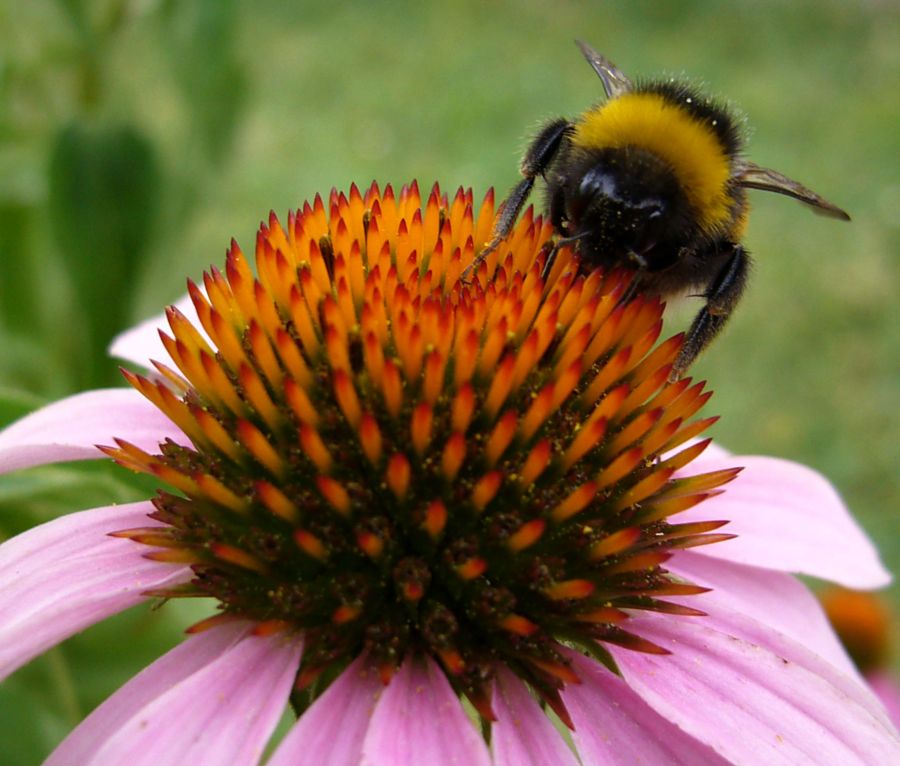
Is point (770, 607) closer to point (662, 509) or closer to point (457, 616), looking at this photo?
point (662, 509)

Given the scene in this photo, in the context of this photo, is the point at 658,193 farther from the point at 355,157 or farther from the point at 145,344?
the point at 355,157

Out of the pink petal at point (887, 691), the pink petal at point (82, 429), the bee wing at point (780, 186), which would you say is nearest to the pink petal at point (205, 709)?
the pink petal at point (82, 429)

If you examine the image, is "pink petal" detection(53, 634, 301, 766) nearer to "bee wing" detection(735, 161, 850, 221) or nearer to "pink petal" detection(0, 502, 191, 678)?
"pink petal" detection(0, 502, 191, 678)

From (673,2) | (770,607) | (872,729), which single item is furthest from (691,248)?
(673,2)

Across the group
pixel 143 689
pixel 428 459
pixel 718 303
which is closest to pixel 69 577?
pixel 143 689

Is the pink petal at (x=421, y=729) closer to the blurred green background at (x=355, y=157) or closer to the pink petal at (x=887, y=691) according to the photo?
the blurred green background at (x=355, y=157)

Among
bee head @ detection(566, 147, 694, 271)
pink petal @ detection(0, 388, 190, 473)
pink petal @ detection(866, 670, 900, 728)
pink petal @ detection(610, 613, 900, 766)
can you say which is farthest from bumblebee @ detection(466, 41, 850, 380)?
pink petal @ detection(866, 670, 900, 728)
